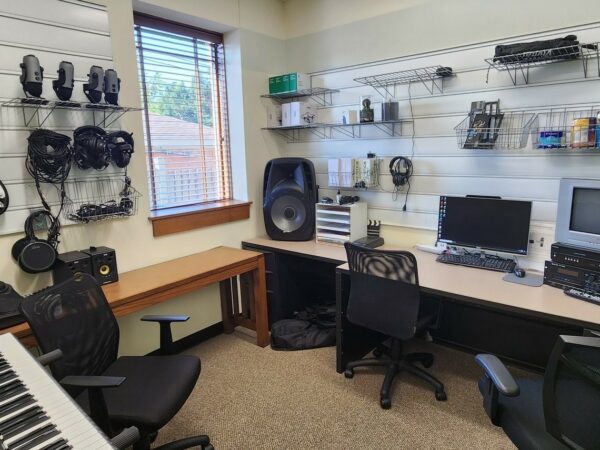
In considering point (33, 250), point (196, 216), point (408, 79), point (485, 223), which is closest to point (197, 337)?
point (196, 216)

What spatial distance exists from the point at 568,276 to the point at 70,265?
102 inches

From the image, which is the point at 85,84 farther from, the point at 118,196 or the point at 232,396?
the point at 232,396

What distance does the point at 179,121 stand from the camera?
3.11 m

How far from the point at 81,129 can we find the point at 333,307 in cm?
215

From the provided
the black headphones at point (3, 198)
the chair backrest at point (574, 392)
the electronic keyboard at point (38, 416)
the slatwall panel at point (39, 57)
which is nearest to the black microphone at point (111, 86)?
the slatwall panel at point (39, 57)

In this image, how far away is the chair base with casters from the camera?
234cm

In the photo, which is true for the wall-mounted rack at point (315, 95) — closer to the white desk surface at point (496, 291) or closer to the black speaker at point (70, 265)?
the white desk surface at point (496, 291)

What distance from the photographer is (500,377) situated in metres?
1.47

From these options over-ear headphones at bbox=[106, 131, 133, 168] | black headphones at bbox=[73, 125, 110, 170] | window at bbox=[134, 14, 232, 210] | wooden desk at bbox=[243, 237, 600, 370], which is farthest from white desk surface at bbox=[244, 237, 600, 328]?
black headphones at bbox=[73, 125, 110, 170]

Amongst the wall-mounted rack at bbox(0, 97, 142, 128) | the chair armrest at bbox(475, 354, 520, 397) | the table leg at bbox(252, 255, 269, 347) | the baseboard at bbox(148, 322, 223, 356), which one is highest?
the wall-mounted rack at bbox(0, 97, 142, 128)

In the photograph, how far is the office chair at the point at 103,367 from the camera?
1544 millimetres

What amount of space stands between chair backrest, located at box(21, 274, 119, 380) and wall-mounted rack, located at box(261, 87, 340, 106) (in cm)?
218

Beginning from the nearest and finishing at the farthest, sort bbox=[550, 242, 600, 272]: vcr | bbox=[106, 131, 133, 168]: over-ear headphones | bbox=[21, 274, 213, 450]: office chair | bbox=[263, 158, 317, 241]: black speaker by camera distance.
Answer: bbox=[21, 274, 213, 450]: office chair → bbox=[550, 242, 600, 272]: vcr → bbox=[106, 131, 133, 168]: over-ear headphones → bbox=[263, 158, 317, 241]: black speaker

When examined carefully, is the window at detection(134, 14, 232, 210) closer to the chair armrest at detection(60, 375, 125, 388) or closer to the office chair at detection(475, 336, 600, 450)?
the chair armrest at detection(60, 375, 125, 388)
